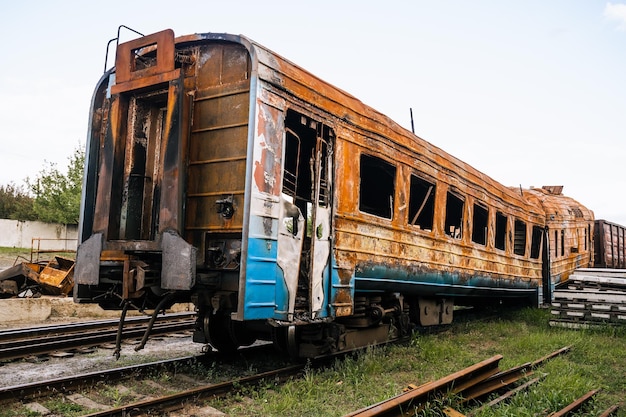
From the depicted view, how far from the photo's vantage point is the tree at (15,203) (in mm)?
38219

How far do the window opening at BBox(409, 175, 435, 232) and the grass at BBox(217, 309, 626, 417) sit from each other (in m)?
2.08

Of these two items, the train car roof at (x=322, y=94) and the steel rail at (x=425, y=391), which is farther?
the train car roof at (x=322, y=94)

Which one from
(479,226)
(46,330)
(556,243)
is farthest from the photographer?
(556,243)

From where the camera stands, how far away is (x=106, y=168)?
5809 millimetres

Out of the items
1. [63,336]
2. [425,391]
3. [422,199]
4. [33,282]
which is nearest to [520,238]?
[422,199]

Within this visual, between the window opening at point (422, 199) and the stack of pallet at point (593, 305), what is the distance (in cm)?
413

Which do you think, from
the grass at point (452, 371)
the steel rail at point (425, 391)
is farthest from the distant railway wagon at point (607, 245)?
the steel rail at point (425, 391)

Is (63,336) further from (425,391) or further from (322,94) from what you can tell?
(425,391)

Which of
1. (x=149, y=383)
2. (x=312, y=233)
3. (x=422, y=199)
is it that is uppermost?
(x=422, y=199)

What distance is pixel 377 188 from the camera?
30.1 feet

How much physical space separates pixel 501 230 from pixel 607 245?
29.1 feet

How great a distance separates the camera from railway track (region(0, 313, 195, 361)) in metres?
7.29

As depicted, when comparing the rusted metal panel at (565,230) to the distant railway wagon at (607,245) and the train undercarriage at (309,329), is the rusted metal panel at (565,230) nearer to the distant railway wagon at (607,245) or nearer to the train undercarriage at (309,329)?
the distant railway wagon at (607,245)

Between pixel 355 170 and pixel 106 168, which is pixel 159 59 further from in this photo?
pixel 355 170
